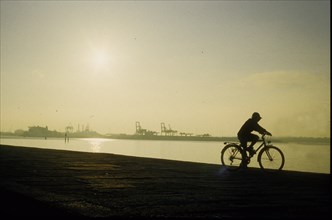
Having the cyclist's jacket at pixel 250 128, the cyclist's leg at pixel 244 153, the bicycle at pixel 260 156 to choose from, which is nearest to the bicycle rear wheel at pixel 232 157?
the bicycle at pixel 260 156

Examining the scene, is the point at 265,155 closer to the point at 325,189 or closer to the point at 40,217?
the point at 325,189

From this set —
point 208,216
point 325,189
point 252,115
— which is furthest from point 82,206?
point 252,115

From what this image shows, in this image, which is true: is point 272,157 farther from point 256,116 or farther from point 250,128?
point 256,116

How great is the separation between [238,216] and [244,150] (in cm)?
862

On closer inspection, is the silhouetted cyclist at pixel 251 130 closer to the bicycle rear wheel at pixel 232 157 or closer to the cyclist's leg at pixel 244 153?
the cyclist's leg at pixel 244 153

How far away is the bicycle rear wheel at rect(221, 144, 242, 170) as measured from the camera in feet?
43.6

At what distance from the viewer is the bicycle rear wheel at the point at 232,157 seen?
43.6 feet

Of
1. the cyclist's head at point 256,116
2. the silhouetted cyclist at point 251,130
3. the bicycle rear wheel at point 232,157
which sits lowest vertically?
the bicycle rear wheel at point 232,157

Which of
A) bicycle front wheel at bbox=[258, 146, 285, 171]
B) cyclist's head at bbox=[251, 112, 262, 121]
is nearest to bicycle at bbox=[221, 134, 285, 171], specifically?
bicycle front wheel at bbox=[258, 146, 285, 171]

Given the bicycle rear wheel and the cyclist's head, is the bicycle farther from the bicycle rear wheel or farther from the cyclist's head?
the cyclist's head

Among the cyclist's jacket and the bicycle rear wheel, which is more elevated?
the cyclist's jacket

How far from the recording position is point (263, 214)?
512 centimetres

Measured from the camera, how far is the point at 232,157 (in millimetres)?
13375

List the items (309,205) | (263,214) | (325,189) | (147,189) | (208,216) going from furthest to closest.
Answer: (325,189) → (147,189) → (309,205) → (263,214) → (208,216)
